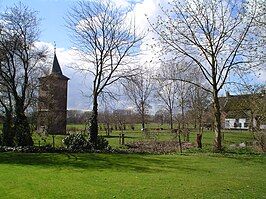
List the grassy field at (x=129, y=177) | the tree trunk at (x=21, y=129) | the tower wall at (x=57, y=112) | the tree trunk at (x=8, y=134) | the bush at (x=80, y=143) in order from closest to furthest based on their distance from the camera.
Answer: the grassy field at (x=129, y=177) → the bush at (x=80, y=143) → the tree trunk at (x=21, y=129) → the tree trunk at (x=8, y=134) → the tower wall at (x=57, y=112)

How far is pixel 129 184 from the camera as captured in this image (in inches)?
377

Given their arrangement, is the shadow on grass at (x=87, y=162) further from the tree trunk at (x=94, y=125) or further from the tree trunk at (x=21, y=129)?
the tree trunk at (x=94, y=125)

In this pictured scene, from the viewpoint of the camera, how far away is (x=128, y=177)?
10.8m

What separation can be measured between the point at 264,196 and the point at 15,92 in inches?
683

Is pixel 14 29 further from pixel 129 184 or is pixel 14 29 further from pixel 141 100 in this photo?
pixel 141 100

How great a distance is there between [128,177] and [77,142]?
980cm

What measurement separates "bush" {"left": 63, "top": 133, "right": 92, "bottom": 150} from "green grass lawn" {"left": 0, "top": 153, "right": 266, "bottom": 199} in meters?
3.75

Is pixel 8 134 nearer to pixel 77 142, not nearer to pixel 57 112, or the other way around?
pixel 77 142

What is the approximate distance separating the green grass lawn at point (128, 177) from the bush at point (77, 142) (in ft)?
12.3

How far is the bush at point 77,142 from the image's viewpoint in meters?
19.7

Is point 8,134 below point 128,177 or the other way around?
the other way around

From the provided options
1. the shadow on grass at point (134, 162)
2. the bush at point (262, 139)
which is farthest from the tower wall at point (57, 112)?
the bush at point (262, 139)

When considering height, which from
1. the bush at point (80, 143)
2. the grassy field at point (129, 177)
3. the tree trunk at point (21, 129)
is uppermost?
the tree trunk at point (21, 129)

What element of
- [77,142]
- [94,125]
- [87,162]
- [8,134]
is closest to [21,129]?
[8,134]
